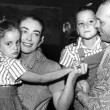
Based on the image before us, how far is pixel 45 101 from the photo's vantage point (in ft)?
8.33

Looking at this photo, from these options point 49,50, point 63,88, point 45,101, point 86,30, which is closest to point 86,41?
point 86,30

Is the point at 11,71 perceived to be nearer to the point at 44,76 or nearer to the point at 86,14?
the point at 44,76

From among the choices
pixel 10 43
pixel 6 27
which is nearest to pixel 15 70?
pixel 10 43

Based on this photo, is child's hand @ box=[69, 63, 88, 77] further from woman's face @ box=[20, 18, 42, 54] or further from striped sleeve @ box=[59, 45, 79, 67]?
woman's face @ box=[20, 18, 42, 54]

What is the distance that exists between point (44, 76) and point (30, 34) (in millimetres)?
395

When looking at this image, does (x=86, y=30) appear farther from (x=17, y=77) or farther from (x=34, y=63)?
(x=17, y=77)

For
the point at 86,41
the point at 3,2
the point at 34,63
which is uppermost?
the point at 3,2

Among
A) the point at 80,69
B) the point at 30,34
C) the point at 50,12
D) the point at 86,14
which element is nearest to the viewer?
the point at 80,69

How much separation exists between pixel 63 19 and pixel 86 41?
3.20 metres

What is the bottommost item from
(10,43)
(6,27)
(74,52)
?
(74,52)

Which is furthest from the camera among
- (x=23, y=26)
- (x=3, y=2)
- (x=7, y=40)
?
(x=3, y=2)

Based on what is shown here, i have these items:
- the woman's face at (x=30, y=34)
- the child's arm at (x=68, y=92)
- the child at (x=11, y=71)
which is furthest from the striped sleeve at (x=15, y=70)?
the child's arm at (x=68, y=92)

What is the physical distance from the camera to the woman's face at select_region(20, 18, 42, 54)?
2483 millimetres

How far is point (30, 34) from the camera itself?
251cm
